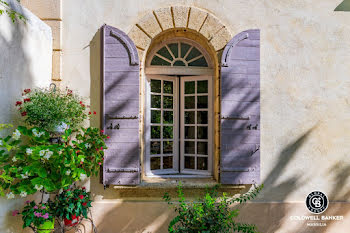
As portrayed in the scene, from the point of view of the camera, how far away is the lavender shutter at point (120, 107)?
11.9ft

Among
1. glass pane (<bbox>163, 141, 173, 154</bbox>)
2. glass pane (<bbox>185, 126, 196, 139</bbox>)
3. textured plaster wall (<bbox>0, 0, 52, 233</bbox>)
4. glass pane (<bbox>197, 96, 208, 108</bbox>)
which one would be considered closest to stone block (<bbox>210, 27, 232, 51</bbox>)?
glass pane (<bbox>197, 96, 208, 108</bbox>)

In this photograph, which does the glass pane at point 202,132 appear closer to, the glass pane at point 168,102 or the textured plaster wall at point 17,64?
the glass pane at point 168,102

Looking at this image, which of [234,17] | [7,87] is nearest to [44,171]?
[7,87]

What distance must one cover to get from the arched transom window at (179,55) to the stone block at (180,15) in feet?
1.15

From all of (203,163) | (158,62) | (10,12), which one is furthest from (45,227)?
(158,62)

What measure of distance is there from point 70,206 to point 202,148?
2.03 m

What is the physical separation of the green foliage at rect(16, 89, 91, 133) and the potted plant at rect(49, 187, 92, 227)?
2.64 feet

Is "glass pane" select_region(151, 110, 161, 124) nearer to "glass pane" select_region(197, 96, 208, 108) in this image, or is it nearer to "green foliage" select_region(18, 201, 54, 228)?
"glass pane" select_region(197, 96, 208, 108)

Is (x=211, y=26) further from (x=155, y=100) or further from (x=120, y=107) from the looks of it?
(x=120, y=107)

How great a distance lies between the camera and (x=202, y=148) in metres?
4.14

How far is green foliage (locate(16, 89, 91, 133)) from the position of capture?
2.98m

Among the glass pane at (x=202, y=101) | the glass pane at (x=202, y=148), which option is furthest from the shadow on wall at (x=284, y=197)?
the glass pane at (x=202, y=101)

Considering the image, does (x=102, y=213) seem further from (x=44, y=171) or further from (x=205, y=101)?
(x=205, y=101)

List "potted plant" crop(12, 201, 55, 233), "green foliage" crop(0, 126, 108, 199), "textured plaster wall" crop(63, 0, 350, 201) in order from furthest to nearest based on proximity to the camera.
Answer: "textured plaster wall" crop(63, 0, 350, 201) → "potted plant" crop(12, 201, 55, 233) → "green foliage" crop(0, 126, 108, 199)
